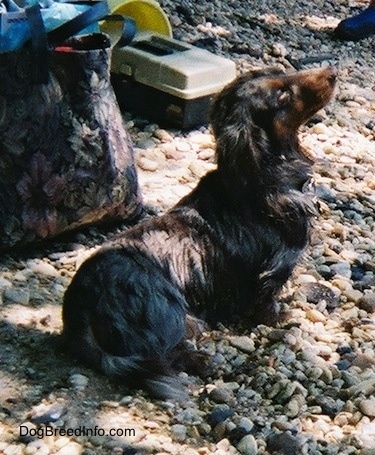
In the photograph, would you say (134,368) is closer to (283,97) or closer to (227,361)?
(227,361)

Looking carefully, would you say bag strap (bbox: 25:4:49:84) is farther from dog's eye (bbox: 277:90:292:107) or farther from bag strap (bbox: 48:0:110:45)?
dog's eye (bbox: 277:90:292:107)

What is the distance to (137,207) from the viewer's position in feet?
17.6

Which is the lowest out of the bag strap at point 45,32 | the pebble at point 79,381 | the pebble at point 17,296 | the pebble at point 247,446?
the pebble at point 17,296

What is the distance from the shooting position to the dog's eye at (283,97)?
183 inches

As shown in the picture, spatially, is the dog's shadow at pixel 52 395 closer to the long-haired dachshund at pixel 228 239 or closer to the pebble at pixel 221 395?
the long-haired dachshund at pixel 228 239

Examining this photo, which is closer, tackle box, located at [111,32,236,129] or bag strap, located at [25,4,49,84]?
bag strap, located at [25,4,49,84]

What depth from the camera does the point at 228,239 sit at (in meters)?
4.60

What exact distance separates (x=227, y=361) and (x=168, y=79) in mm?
2481

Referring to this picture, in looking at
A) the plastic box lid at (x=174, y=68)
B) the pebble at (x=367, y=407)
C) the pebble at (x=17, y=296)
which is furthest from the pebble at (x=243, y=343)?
the plastic box lid at (x=174, y=68)

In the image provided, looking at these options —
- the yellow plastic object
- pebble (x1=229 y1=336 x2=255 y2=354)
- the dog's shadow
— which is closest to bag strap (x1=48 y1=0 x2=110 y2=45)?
the dog's shadow

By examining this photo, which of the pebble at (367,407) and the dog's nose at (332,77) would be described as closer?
the pebble at (367,407)

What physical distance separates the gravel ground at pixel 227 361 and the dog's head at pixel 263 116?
69cm

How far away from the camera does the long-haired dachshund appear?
412 cm

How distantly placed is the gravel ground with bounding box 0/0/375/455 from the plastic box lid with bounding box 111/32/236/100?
0.30m
